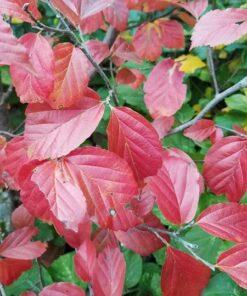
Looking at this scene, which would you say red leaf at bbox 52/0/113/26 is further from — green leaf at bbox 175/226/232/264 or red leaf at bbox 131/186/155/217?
green leaf at bbox 175/226/232/264

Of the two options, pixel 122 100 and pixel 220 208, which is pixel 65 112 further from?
pixel 122 100

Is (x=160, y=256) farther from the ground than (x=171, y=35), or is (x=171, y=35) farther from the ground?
(x=171, y=35)

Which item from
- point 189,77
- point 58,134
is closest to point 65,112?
point 58,134

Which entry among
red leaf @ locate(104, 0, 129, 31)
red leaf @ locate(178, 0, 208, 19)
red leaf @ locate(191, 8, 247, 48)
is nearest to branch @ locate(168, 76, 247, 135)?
red leaf @ locate(191, 8, 247, 48)

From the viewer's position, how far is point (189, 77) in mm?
1503

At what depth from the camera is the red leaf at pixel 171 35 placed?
41.3 inches

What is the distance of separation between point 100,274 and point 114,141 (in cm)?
27

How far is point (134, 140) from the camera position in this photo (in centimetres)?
59

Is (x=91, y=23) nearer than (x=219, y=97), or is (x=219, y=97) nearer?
(x=219, y=97)

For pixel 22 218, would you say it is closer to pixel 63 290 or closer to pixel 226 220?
pixel 63 290

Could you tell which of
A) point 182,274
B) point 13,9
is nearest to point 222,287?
point 182,274

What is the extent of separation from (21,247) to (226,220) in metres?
0.46

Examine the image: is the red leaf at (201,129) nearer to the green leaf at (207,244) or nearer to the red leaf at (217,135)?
the red leaf at (217,135)

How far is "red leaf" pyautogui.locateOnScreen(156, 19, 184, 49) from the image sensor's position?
1050 millimetres
